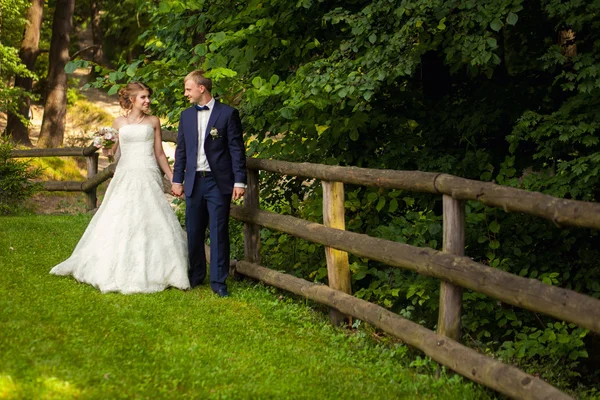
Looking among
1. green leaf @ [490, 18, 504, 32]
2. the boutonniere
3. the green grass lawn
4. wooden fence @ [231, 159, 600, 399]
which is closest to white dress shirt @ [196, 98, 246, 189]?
the boutonniere

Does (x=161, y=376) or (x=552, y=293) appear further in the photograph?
(x=161, y=376)

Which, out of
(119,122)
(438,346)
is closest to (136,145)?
(119,122)

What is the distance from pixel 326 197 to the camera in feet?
24.8

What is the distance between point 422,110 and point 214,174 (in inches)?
127

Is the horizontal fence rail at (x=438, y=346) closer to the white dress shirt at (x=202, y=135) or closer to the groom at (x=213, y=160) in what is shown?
the groom at (x=213, y=160)

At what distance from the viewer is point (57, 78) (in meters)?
24.5

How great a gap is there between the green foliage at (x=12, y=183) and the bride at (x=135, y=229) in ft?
25.8

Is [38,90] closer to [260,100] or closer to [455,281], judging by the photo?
[260,100]

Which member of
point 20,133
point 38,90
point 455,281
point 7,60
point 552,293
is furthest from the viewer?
point 38,90

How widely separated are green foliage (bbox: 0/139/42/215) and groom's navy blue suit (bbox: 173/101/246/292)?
8.84m

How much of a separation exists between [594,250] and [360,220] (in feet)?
8.22

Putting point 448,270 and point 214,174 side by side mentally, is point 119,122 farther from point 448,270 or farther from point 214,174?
point 448,270

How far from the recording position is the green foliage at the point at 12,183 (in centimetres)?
1603

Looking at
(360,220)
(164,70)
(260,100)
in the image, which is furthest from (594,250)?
(164,70)
